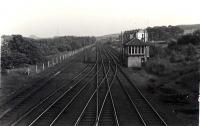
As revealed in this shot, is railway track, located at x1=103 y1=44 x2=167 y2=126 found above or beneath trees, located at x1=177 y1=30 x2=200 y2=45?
beneath

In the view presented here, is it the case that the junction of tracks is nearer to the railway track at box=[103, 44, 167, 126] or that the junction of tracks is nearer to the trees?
the railway track at box=[103, 44, 167, 126]

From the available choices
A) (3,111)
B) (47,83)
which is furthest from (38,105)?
(47,83)

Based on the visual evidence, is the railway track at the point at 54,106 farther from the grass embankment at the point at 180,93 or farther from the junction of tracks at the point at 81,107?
the grass embankment at the point at 180,93

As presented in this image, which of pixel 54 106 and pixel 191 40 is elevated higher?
pixel 191 40

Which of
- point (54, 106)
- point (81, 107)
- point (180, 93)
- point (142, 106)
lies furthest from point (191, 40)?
point (54, 106)

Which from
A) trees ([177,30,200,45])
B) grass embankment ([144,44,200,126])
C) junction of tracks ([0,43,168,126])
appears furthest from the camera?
trees ([177,30,200,45])

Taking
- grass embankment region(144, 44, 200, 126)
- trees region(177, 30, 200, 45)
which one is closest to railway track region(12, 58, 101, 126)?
grass embankment region(144, 44, 200, 126)

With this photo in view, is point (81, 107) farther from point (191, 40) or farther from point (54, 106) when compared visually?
point (191, 40)

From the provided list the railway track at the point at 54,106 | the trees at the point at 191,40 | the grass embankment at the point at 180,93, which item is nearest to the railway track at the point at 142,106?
the grass embankment at the point at 180,93

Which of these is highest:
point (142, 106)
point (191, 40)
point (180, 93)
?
point (191, 40)

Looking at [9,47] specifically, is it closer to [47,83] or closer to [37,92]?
[47,83]

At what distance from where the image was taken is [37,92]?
89.6 ft

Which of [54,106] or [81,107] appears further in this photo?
[54,106]

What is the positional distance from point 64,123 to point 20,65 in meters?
28.9
